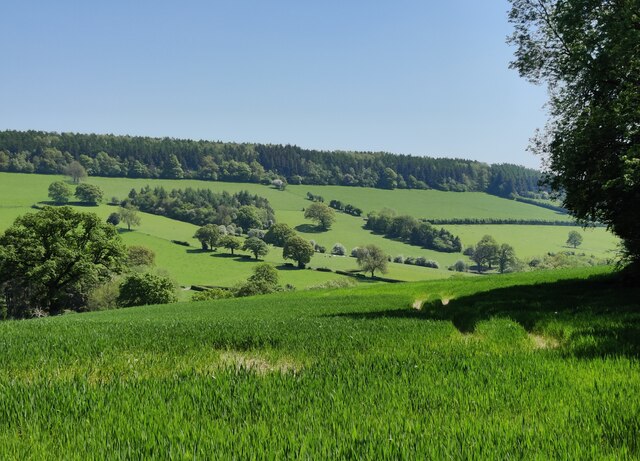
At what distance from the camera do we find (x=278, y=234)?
159500 millimetres

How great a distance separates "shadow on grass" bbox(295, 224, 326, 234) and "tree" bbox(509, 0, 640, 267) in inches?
6168

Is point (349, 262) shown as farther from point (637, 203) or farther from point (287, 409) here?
point (287, 409)

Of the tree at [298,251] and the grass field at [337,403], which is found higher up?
the grass field at [337,403]

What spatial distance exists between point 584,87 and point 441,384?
79.5 feet

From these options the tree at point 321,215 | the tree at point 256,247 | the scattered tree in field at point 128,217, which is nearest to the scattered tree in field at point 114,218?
the scattered tree in field at point 128,217

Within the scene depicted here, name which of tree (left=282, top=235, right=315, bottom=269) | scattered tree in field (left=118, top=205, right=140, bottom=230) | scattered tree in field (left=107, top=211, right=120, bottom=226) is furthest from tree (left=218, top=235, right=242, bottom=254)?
scattered tree in field (left=107, top=211, right=120, bottom=226)

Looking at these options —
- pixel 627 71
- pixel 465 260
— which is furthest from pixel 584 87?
pixel 465 260

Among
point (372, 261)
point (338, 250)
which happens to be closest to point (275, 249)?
point (338, 250)

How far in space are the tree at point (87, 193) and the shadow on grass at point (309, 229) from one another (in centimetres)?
8040

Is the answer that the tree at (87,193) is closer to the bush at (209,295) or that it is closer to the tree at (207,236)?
the tree at (207,236)

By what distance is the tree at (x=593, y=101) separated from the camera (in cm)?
1936

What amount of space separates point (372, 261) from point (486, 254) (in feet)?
Answer: 182

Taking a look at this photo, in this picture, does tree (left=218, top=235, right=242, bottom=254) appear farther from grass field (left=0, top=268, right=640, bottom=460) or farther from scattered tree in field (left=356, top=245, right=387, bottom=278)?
grass field (left=0, top=268, right=640, bottom=460)

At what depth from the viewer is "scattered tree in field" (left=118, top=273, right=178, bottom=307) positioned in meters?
75.8
